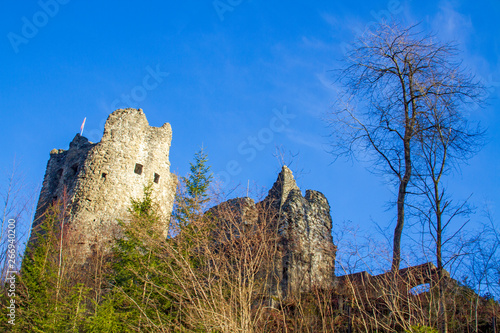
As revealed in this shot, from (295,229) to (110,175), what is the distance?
398 inches

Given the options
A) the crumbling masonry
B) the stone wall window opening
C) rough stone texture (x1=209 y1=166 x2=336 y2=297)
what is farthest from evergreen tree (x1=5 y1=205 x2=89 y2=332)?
the stone wall window opening

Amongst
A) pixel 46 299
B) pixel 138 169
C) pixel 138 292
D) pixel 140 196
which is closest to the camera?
pixel 138 292

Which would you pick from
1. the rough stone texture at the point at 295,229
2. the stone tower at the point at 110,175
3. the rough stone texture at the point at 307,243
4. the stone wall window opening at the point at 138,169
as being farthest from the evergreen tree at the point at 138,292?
the stone wall window opening at the point at 138,169

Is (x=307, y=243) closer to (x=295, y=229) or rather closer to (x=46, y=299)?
(x=295, y=229)

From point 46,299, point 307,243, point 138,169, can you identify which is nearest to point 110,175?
point 138,169

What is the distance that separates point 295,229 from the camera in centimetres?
1413

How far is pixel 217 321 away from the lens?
22.8ft

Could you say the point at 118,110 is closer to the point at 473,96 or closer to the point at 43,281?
the point at 43,281

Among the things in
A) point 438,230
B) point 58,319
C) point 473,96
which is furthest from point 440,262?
point 58,319

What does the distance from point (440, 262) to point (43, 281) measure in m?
9.48

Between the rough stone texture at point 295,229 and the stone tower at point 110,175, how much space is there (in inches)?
207

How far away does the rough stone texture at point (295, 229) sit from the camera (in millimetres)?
12812

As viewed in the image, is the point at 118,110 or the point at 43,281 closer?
the point at 43,281

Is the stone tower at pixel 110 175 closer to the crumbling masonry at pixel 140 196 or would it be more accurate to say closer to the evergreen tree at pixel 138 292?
the crumbling masonry at pixel 140 196
